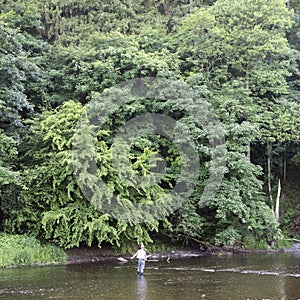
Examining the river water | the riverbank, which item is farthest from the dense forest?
the river water

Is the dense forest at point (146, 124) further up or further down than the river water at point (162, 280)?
further up

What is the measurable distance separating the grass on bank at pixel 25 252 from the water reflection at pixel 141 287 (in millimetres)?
5776

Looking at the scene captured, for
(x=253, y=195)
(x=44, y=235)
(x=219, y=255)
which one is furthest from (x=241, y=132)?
(x=44, y=235)

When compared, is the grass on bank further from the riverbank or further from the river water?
the river water

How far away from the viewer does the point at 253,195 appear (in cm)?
2402


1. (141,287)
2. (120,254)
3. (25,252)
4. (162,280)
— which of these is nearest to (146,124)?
(120,254)

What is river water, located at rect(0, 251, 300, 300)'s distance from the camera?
38.2 feet

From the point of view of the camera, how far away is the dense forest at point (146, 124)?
20188 millimetres

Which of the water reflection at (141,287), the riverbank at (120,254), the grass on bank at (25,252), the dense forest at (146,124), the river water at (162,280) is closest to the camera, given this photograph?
the water reflection at (141,287)

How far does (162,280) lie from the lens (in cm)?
1427

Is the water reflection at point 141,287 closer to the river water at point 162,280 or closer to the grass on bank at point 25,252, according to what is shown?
the river water at point 162,280

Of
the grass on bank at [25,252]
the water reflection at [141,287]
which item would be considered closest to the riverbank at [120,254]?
the grass on bank at [25,252]

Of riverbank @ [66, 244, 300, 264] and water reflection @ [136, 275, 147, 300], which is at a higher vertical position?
riverbank @ [66, 244, 300, 264]

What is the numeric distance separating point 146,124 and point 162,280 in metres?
11.7
